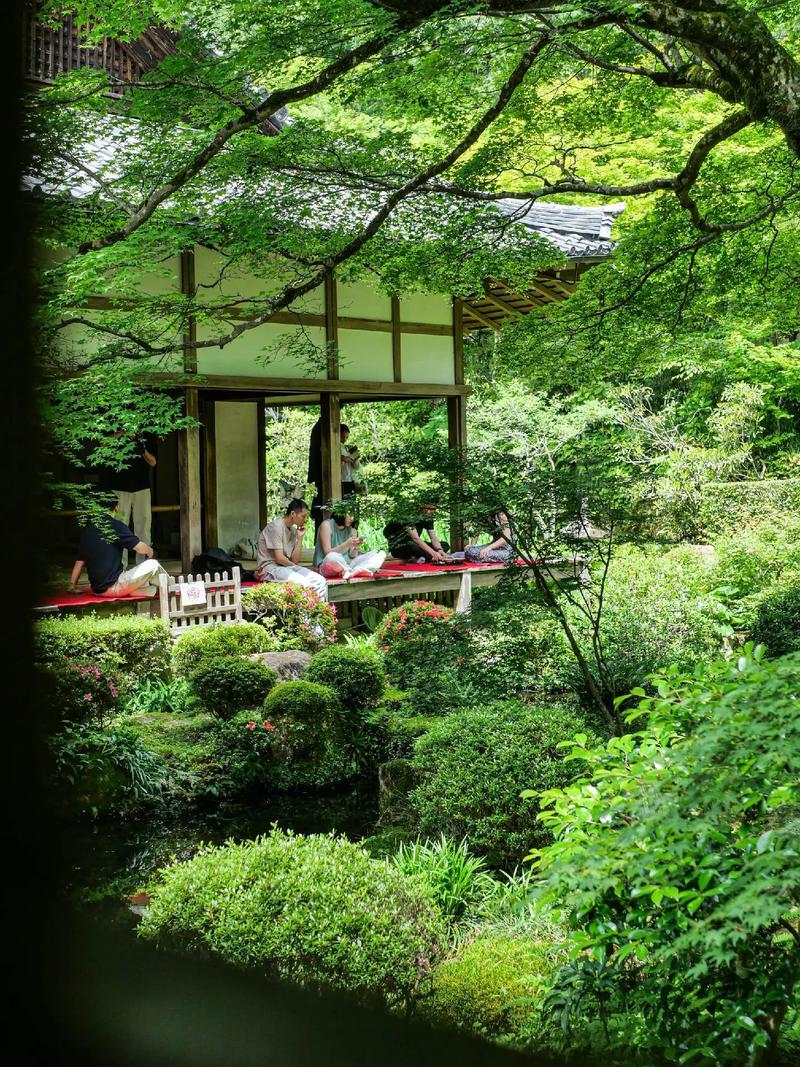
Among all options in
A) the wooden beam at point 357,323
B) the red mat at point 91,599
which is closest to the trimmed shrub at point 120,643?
the red mat at point 91,599

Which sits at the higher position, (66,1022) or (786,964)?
(66,1022)

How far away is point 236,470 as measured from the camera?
43.5ft

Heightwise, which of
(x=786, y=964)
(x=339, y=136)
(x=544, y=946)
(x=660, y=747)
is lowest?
(x=544, y=946)

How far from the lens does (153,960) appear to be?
60.2 inches

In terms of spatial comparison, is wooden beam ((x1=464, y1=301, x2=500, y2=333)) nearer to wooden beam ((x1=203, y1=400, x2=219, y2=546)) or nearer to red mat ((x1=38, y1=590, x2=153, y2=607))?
wooden beam ((x1=203, y1=400, x2=219, y2=546))

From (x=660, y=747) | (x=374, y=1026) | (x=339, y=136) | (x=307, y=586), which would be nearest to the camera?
(x=374, y=1026)

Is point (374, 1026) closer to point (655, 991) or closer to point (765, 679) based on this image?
point (655, 991)

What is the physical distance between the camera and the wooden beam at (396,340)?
11.8 metres

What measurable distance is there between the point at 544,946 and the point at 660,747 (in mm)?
1434

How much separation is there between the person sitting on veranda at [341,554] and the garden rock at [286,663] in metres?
2.25

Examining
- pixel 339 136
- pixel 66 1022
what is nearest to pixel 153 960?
pixel 66 1022

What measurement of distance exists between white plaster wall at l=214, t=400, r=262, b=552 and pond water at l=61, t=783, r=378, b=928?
662cm

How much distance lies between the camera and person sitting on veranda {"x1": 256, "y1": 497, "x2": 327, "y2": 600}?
10148 mm

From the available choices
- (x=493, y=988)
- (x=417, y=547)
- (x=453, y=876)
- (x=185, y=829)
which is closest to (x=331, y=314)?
(x=417, y=547)
